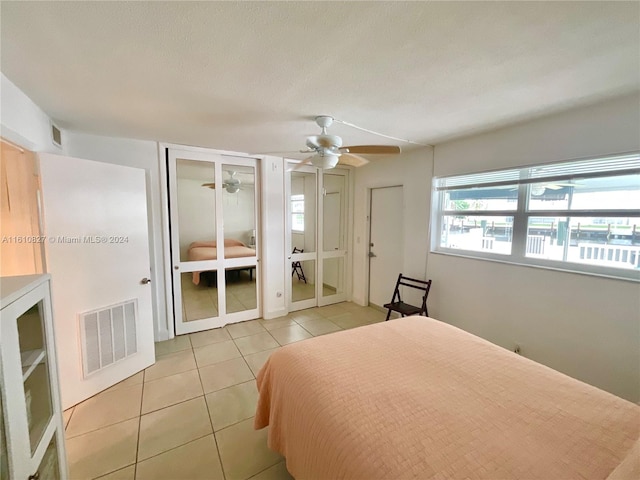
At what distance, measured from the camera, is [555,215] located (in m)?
2.21

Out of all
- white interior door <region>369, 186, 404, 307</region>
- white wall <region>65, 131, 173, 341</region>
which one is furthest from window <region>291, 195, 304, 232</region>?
white wall <region>65, 131, 173, 341</region>

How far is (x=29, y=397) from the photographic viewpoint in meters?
1.07

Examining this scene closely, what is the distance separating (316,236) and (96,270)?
108 inches

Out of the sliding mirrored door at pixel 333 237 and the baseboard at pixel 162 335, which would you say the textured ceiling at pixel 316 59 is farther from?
the baseboard at pixel 162 335

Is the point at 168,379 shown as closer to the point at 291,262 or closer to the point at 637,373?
the point at 291,262

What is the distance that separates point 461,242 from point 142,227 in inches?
137

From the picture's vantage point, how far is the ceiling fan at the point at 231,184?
10.7 feet

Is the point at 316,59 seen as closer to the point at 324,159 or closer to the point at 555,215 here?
the point at 324,159

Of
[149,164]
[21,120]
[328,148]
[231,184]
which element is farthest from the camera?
[231,184]

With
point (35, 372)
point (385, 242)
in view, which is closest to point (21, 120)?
point (35, 372)

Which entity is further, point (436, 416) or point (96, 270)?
point (96, 270)

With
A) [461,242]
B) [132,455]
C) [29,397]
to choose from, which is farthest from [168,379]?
[461,242]

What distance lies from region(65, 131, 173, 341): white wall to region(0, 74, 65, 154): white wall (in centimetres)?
54

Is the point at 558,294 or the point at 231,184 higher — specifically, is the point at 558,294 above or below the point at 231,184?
below
